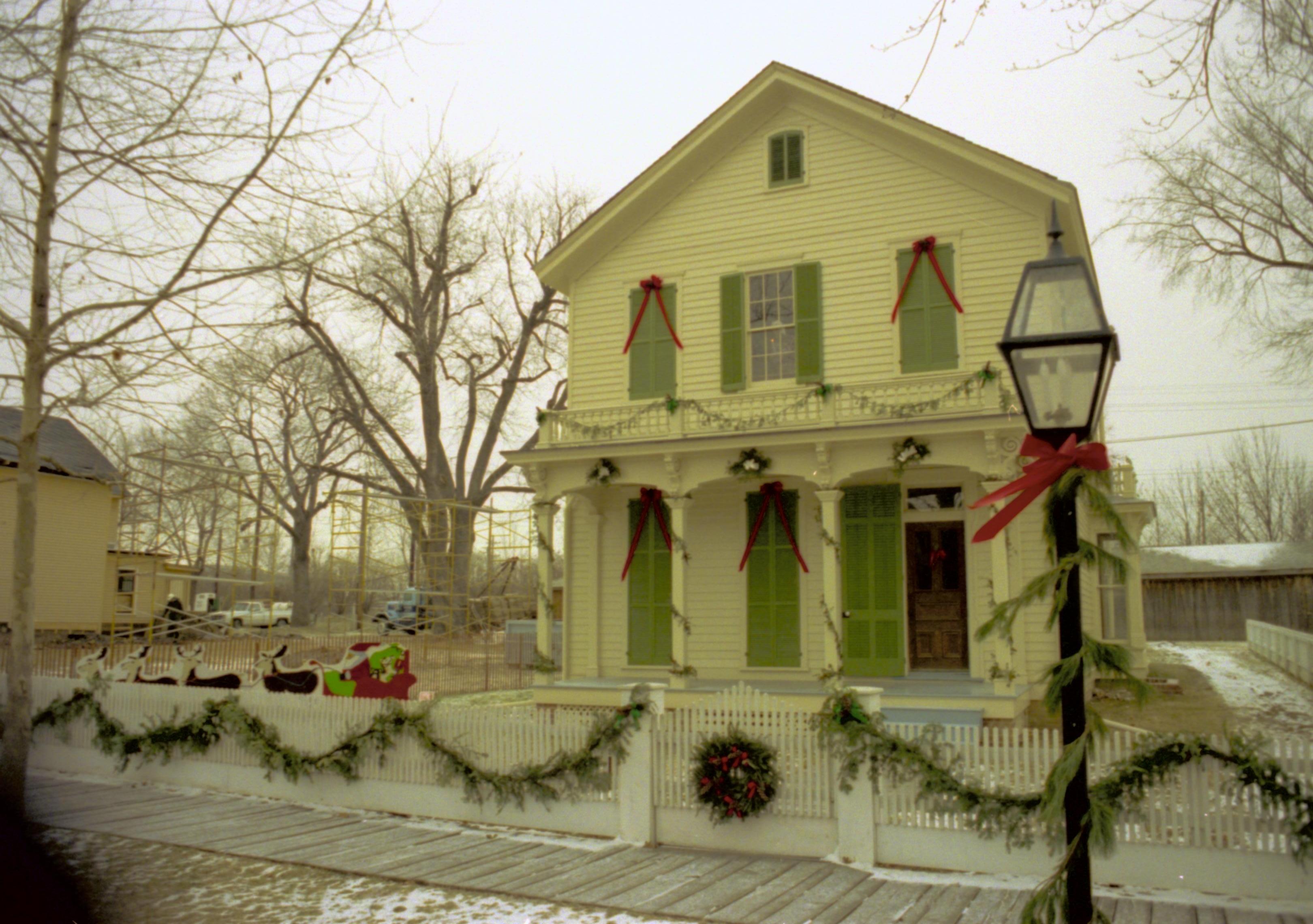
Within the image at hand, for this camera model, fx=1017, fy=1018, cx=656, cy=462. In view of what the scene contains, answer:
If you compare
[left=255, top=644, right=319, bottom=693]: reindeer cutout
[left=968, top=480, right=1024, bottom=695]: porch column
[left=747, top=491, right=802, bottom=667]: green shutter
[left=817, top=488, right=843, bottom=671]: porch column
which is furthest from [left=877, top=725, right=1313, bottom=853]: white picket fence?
[left=747, top=491, right=802, bottom=667]: green shutter

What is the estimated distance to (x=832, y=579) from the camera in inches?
567

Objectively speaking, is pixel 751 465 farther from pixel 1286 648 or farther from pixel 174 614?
pixel 174 614

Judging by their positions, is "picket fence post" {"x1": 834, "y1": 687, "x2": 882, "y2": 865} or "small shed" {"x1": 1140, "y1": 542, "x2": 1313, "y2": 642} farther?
"small shed" {"x1": 1140, "y1": 542, "x2": 1313, "y2": 642}

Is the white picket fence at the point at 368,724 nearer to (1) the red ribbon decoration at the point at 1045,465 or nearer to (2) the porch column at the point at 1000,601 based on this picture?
(1) the red ribbon decoration at the point at 1045,465

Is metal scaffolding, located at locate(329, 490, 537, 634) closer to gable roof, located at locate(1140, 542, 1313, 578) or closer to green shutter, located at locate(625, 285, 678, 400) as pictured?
green shutter, located at locate(625, 285, 678, 400)

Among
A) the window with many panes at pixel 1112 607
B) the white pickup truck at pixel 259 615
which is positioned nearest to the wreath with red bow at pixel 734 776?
the window with many panes at pixel 1112 607

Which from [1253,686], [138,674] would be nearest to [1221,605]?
[1253,686]

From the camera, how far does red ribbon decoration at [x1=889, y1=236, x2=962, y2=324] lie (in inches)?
603

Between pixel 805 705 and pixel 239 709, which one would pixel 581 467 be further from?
pixel 239 709

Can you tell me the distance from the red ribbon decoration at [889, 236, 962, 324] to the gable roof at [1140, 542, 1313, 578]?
2394 cm

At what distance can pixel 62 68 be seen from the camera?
8844mm

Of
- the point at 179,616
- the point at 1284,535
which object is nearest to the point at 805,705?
the point at 179,616

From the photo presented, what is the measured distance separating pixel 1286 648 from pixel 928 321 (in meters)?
13.1

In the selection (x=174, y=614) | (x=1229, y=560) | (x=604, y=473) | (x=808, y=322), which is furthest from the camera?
(x=1229, y=560)
